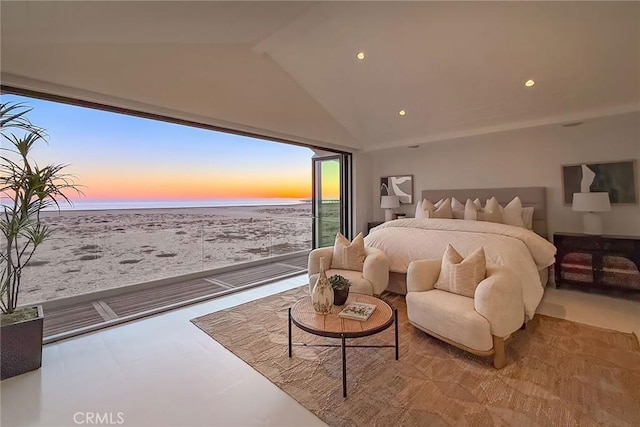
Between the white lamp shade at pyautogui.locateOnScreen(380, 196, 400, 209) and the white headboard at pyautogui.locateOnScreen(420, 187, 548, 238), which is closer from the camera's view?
the white headboard at pyautogui.locateOnScreen(420, 187, 548, 238)

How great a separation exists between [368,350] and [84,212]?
14.0 ft

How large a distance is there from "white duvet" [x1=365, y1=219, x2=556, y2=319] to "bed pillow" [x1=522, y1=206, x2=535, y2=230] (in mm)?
850

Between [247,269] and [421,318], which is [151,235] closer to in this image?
[247,269]

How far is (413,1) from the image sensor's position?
2871mm

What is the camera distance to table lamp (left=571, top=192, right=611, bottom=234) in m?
3.93

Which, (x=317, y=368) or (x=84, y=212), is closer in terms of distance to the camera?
(x=317, y=368)

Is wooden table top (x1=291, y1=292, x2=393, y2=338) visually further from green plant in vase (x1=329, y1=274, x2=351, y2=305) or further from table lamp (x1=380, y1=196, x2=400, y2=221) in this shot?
table lamp (x1=380, y1=196, x2=400, y2=221)

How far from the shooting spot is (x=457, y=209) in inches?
203

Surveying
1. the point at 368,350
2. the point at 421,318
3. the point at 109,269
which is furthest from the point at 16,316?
the point at 421,318

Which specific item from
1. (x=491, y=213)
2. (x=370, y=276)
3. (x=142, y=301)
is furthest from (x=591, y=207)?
(x=142, y=301)

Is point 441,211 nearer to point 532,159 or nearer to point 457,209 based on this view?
point 457,209

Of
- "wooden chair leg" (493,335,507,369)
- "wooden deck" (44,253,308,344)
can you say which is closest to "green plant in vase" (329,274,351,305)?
"wooden chair leg" (493,335,507,369)

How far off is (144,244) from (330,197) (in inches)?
Answer: 147

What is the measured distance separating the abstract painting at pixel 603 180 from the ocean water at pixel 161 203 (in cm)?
483
